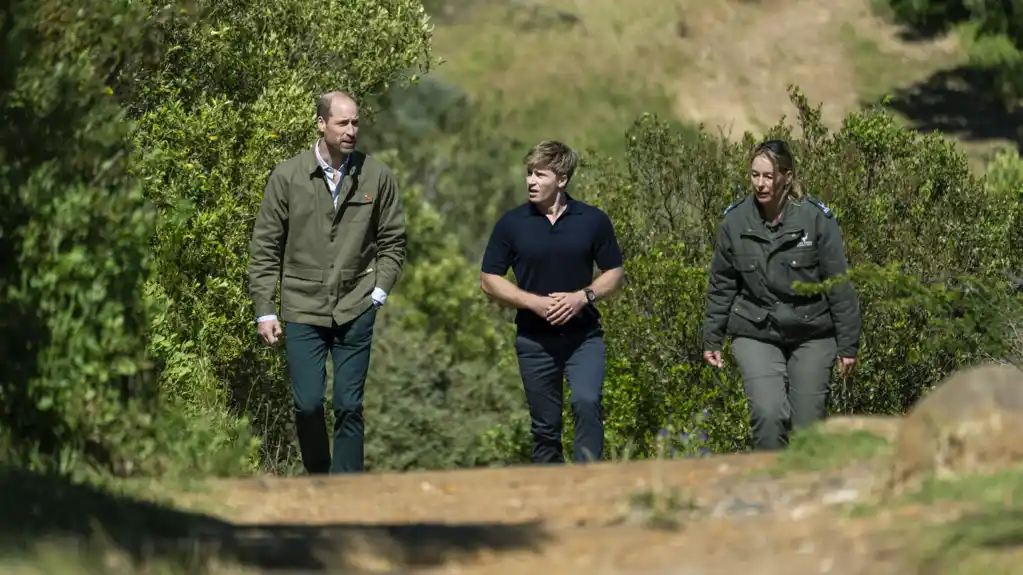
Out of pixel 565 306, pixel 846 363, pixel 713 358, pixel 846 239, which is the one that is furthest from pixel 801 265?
pixel 846 239

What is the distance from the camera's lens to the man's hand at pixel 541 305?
9312mm

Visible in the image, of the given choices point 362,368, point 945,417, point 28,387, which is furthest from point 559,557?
point 362,368

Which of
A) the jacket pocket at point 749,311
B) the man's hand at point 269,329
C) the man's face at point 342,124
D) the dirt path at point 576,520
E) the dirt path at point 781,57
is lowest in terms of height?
the dirt path at point 576,520

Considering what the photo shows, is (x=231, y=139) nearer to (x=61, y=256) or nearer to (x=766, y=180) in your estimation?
(x=766, y=180)

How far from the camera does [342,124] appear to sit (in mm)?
9328

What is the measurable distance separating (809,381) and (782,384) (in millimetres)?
139

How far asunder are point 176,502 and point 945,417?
298cm

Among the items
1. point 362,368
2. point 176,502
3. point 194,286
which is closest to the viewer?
point 176,502

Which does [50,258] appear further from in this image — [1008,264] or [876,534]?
[1008,264]

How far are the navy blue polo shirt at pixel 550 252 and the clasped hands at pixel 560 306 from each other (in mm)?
134

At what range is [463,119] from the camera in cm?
5078

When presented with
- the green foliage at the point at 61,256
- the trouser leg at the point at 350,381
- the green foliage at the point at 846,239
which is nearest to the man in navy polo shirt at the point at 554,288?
the trouser leg at the point at 350,381

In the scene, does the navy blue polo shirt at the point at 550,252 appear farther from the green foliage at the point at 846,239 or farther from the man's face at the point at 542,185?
the green foliage at the point at 846,239

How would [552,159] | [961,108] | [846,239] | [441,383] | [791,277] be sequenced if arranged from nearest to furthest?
[791,277], [552,159], [846,239], [441,383], [961,108]
